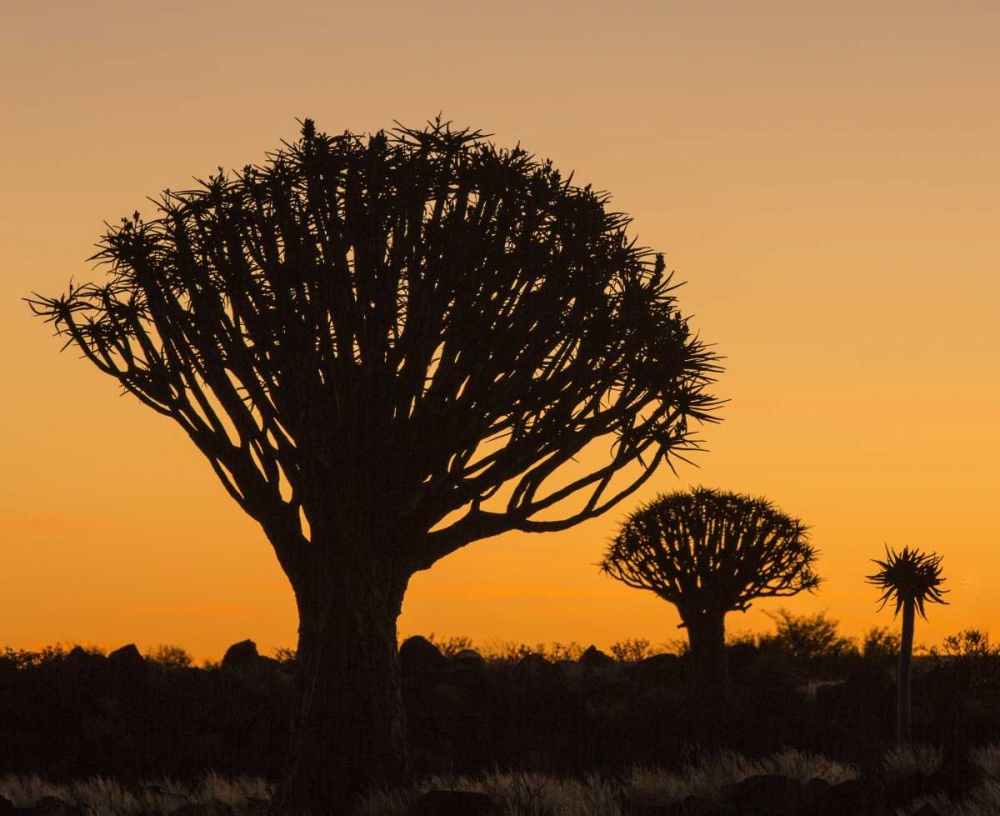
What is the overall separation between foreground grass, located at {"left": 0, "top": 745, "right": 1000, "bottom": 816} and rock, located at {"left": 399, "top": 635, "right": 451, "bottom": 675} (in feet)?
20.5

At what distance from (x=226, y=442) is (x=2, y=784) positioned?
19.3 ft

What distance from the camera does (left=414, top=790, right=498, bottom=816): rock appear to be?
39.5 ft

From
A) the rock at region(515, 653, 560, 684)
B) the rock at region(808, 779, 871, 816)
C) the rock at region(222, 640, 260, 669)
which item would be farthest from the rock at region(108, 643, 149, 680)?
the rock at region(808, 779, 871, 816)

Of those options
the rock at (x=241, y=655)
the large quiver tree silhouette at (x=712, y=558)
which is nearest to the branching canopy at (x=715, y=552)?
the large quiver tree silhouette at (x=712, y=558)

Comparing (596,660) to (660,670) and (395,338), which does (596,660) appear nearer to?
(660,670)

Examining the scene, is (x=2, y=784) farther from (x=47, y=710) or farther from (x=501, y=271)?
(x=501, y=271)

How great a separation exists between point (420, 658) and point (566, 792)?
35.2 feet

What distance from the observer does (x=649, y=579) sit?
82.3 ft

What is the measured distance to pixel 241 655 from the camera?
25.5 metres

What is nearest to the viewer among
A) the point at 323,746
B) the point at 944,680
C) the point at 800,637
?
the point at 323,746

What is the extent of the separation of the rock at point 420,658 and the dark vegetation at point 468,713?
0.15ft

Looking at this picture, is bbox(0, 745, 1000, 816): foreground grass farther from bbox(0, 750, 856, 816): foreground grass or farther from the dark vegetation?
the dark vegetation

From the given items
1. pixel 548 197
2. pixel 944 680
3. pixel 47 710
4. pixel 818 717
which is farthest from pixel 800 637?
pixel 548 197

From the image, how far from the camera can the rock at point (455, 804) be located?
1205 centimetres
